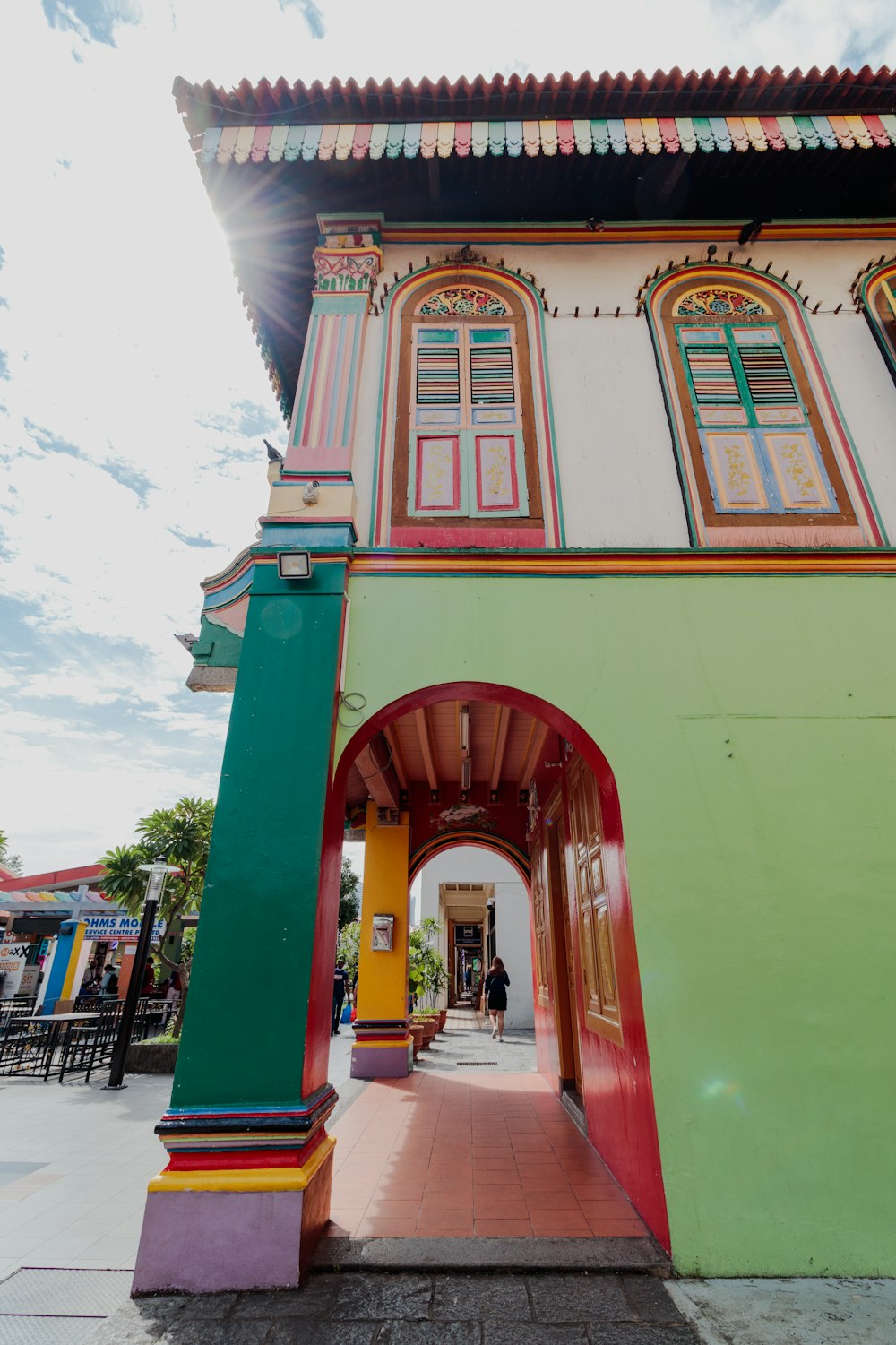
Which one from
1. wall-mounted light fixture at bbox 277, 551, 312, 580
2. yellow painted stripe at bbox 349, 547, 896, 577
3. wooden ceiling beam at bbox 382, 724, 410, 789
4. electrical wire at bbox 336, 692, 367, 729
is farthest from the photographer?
wooden ceiling beam at bbox 382, 724, 410, 789

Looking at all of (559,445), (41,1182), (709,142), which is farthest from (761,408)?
(41,1182)

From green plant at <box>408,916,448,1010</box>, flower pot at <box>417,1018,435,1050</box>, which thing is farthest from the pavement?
green plant at <box>408,916,448,1010</box>

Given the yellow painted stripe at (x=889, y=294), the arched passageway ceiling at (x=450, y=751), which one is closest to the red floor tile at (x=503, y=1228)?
the arched passageway ceiling at (x=450, y=751)

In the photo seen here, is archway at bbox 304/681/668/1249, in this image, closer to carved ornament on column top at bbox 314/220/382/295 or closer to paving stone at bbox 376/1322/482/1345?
paving stone at bbox 376/1322/482/1345

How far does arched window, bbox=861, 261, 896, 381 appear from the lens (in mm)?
5215

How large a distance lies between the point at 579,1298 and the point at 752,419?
18.1 feet

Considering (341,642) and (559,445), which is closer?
(341,642)

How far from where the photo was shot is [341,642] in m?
4.09

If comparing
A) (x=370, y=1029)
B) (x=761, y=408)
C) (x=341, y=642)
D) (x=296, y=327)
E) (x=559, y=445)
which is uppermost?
(x=296, y=327)

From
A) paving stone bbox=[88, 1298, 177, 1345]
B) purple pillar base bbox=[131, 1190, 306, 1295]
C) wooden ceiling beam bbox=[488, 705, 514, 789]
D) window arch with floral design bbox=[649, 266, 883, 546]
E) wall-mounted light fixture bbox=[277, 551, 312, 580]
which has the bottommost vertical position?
paving stone bbox=[88, 1298, 177, 1345]

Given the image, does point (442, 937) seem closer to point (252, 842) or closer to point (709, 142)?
point (252, 842)

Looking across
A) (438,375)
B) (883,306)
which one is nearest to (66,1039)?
(438,375)

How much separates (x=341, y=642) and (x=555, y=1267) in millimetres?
3408

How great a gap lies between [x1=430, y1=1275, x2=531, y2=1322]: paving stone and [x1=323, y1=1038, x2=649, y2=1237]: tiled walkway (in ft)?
1.38
